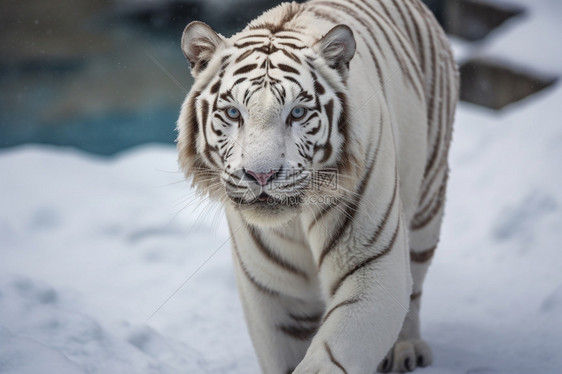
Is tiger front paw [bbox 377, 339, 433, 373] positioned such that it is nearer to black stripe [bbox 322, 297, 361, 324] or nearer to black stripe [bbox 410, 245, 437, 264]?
black stripe [bbox 410, 245, 437, 264]

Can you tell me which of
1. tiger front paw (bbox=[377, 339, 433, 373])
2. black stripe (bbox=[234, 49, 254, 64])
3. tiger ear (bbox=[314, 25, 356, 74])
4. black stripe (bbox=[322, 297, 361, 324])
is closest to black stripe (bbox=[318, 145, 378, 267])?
black stripe (bbox=[322, 297, 361, 324])

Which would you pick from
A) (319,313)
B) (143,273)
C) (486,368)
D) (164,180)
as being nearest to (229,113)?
(319,313)

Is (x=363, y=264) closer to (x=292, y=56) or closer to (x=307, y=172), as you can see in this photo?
(x=307, y=172)

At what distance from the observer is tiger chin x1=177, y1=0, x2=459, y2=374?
4.90 feet

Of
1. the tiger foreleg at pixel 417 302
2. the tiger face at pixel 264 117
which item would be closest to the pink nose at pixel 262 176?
the tiger face at pixel 264 117

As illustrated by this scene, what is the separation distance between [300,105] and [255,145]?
146mm

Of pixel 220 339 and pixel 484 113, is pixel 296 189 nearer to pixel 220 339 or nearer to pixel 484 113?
pixel 220 339

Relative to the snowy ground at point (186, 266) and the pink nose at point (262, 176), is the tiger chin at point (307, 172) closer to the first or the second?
the pink nose at point (262, 176)

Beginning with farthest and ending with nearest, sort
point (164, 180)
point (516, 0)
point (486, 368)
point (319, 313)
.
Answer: point (516, 0) < point (164, 180) < point (486, 368) < point (319, 313)

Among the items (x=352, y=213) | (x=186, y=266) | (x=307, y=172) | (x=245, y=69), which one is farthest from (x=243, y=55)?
(x=186, y=266)

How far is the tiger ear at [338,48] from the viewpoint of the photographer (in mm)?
1545

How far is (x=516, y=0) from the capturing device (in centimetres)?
552

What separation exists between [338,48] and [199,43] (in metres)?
0.29

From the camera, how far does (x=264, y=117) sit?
4.80 feet
